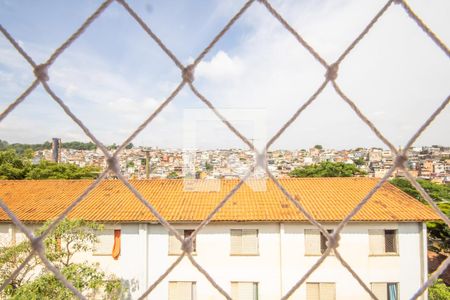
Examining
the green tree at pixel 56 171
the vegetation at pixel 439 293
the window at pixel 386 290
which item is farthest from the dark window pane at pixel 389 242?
the green tree at pixel 56 171

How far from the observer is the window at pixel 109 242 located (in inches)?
350

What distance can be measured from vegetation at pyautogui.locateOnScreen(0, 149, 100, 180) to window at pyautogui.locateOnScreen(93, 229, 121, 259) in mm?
12106

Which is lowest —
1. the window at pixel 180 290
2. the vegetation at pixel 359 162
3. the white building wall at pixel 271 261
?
the window at pixel 180 290

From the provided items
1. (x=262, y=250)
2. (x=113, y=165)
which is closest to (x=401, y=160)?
(x=113, y=165)

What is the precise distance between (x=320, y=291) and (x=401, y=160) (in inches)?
348

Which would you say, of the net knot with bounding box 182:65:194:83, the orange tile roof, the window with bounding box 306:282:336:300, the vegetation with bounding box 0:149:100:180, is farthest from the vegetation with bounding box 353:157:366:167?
the net knot with bounding box 182:65:194:83

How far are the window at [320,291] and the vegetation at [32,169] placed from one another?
1630 cm

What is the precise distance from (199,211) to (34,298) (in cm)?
511

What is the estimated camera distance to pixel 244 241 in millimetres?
9055

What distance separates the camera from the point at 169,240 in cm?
909

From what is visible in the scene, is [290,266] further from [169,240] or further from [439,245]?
[439,245]

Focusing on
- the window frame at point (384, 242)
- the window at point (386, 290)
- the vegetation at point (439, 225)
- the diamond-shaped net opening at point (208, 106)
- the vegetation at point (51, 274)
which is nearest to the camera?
the diamond-shaped net opening at point (208, 106)

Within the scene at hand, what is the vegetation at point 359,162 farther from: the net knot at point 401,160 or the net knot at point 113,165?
the net knot at point 113,165

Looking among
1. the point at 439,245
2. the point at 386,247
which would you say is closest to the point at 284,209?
the point at 386,247
